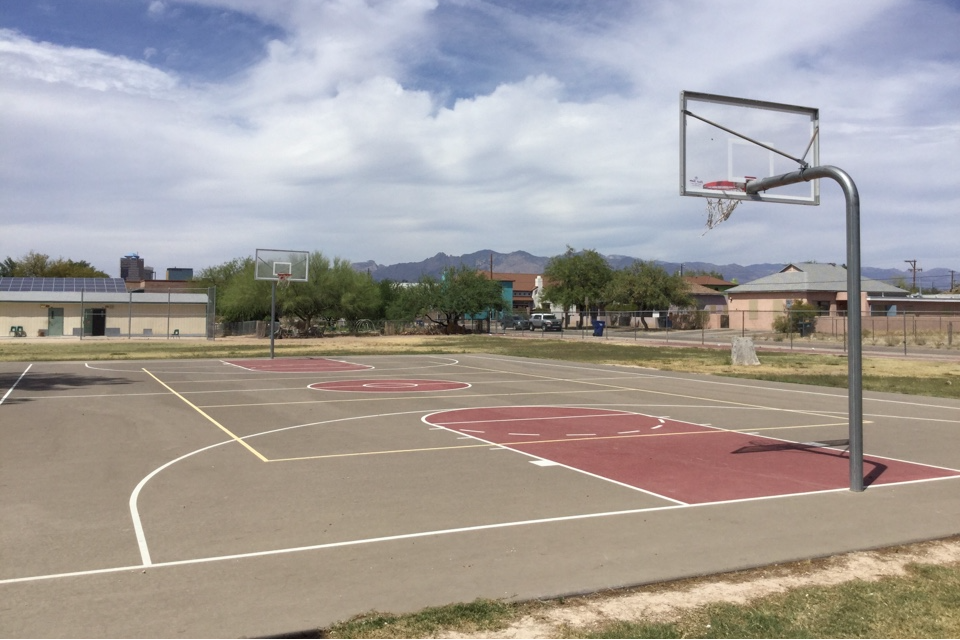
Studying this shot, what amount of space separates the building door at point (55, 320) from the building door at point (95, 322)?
185cm

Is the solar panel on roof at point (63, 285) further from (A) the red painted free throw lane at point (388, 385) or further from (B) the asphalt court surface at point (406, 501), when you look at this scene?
(B) the asphalt court surface at point (406, 501)

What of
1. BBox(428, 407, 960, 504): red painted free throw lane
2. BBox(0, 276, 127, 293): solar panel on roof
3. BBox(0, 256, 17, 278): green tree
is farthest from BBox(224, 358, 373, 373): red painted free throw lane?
BBox(0, 256, 17, 278): green tree

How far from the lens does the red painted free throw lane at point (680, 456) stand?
1048 centimetres

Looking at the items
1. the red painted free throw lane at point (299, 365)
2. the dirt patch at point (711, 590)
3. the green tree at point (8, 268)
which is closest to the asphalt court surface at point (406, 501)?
the dirt patch at point (711, 590)

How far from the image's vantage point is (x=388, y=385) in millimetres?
25656

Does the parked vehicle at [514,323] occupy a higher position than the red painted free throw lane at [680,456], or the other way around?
the parked vehicle at [514,323]

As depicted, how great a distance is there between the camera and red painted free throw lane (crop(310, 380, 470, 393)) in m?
24.2

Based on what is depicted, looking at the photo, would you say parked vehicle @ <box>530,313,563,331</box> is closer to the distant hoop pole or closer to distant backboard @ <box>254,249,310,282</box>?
distant backboard @ <box>254,249,310,282</box>

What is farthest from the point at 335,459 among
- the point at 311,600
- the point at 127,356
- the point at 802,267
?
the point at 802,267

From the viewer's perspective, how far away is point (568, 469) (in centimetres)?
1155

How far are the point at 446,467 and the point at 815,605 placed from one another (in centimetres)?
640

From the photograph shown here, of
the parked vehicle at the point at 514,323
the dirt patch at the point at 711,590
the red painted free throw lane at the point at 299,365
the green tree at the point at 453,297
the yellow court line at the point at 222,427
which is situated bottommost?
the red painted free throw lane at the point at 299,365

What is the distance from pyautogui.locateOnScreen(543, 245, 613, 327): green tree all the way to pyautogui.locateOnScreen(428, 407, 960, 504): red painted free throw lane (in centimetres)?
8168

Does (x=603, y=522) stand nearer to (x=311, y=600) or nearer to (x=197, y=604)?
(x=311, y=600)
